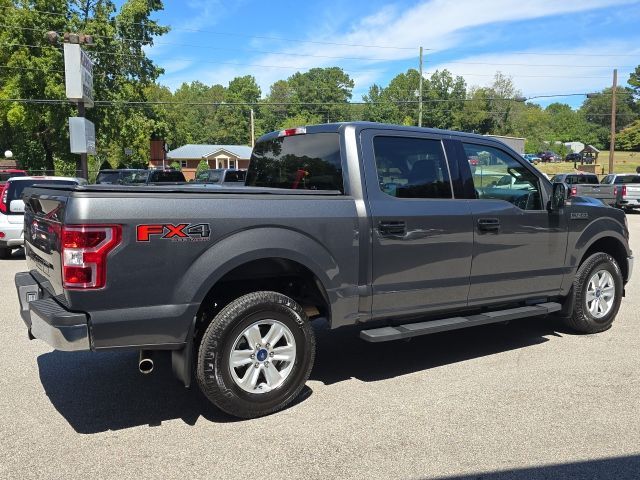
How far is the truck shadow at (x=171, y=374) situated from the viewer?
411cm

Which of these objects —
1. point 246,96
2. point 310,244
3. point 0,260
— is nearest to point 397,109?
point 246,96

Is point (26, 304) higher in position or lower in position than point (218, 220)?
lower

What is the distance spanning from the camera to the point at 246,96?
123250 mm

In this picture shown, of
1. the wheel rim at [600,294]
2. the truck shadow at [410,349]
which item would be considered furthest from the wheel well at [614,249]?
the truck shadow at [410,349]

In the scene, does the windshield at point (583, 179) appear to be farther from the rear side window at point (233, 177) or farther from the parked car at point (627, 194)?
the rear side window at point (233, 177)

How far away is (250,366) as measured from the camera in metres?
4.00

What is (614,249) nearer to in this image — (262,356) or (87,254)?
(262,356)

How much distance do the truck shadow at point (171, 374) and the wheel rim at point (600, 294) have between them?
510 millimetres

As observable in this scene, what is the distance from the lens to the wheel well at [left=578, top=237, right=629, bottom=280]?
6.31m

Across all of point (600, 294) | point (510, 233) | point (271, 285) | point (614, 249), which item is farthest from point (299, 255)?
point (614, 249)

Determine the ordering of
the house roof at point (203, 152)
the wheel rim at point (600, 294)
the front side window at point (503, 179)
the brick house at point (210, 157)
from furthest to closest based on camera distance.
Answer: the house roof at point (203, 152)
the brick house at point (210, 157)
the wheel rim at point (600, 294)
the front side window at point (503, 179)

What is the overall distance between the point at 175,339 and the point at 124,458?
75cm

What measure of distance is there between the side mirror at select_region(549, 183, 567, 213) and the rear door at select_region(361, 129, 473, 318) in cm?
112

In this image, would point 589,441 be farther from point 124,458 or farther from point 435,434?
point 124,458
